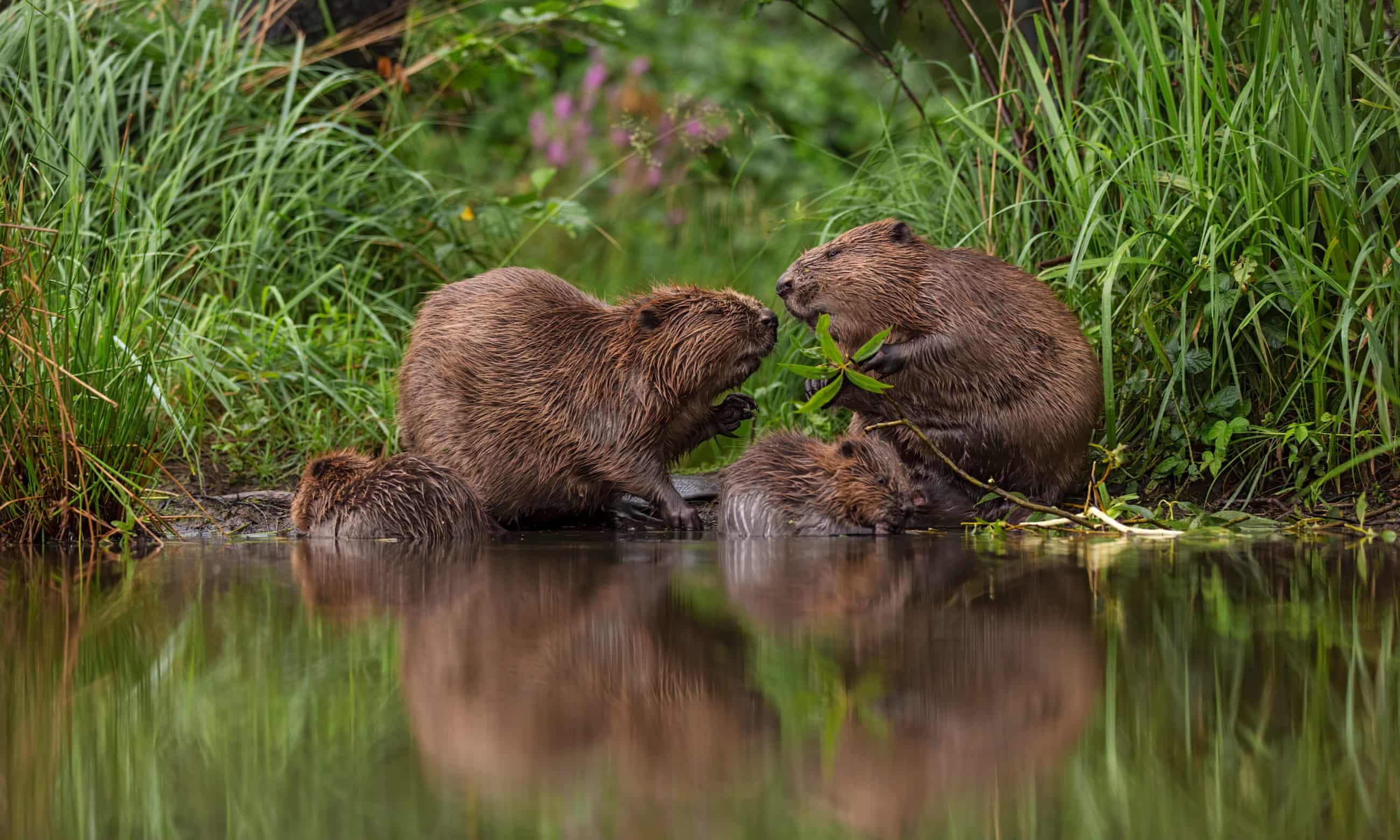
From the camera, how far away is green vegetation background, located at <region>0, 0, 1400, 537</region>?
3.72m

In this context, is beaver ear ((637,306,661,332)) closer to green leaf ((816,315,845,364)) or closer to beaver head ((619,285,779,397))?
beaver head ((619,285,779,397))

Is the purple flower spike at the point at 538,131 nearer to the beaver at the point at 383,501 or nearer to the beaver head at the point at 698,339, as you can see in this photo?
the beaver head at the point at 698,339

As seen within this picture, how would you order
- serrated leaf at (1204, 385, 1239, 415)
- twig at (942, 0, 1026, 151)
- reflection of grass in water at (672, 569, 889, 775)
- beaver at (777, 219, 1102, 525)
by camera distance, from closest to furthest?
reflection of grass in water at (672, 569, 889, 775) < beaver at (777, 219, 1102, 525) < serrated leaf at (1204, 385, 1239, 415) < twig at (942, 0, 1026, 151)

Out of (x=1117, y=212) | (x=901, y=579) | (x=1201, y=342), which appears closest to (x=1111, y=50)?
(x=1117, y=212)

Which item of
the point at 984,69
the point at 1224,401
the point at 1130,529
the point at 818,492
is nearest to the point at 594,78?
the point at 984,69

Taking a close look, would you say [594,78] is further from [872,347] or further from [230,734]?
[230,734]

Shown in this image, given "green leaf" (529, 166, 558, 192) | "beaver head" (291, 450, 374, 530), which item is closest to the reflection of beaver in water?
"beaver head" (291, 450, 374, 530)

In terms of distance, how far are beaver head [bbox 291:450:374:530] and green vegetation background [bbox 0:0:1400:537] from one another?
0.41m

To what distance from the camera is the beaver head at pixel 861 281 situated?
3967 millimetres

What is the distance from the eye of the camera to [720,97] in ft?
33.0

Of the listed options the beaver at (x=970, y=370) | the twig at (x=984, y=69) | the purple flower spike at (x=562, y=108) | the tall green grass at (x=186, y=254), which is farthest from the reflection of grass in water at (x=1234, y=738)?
the purple flower spike at (x=562, y=108)

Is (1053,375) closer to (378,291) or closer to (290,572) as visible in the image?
(290,572)

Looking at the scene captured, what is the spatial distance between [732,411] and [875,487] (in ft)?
2.13

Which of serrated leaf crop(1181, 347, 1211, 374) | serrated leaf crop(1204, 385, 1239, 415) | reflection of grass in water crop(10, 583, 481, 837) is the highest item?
serrated leaf crop(1181, 347, 1211, 374)
